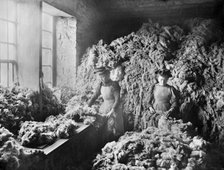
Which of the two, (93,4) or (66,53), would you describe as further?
(93,4)

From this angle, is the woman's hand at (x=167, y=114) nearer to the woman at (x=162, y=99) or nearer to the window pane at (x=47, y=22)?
the woman at (x=162, y=99)

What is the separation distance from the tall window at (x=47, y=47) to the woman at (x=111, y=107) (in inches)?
68.9

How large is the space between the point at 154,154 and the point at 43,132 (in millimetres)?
2034

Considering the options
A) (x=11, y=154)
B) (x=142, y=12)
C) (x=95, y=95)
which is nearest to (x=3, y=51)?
(x=95, y=95)

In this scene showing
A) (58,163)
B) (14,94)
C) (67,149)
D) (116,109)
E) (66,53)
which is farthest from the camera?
(66,53)

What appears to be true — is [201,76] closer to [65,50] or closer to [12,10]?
[65,50]

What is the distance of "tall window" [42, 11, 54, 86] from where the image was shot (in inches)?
279

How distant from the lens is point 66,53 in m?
7.70

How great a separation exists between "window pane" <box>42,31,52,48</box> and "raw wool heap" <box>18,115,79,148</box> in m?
2.82

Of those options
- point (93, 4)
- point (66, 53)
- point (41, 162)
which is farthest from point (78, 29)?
point (41, 162)

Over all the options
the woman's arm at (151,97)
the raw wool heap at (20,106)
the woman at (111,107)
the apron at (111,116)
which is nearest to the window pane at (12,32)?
the raw wool heap at (20,106)

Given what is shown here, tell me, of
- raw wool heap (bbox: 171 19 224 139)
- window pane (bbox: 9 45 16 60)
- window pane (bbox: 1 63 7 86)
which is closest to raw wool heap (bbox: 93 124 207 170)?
raw wool heap (bbox: 171 19 224 139)

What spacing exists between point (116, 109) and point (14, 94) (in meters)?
2.42

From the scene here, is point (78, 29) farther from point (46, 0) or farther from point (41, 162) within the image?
point (41, 162)
